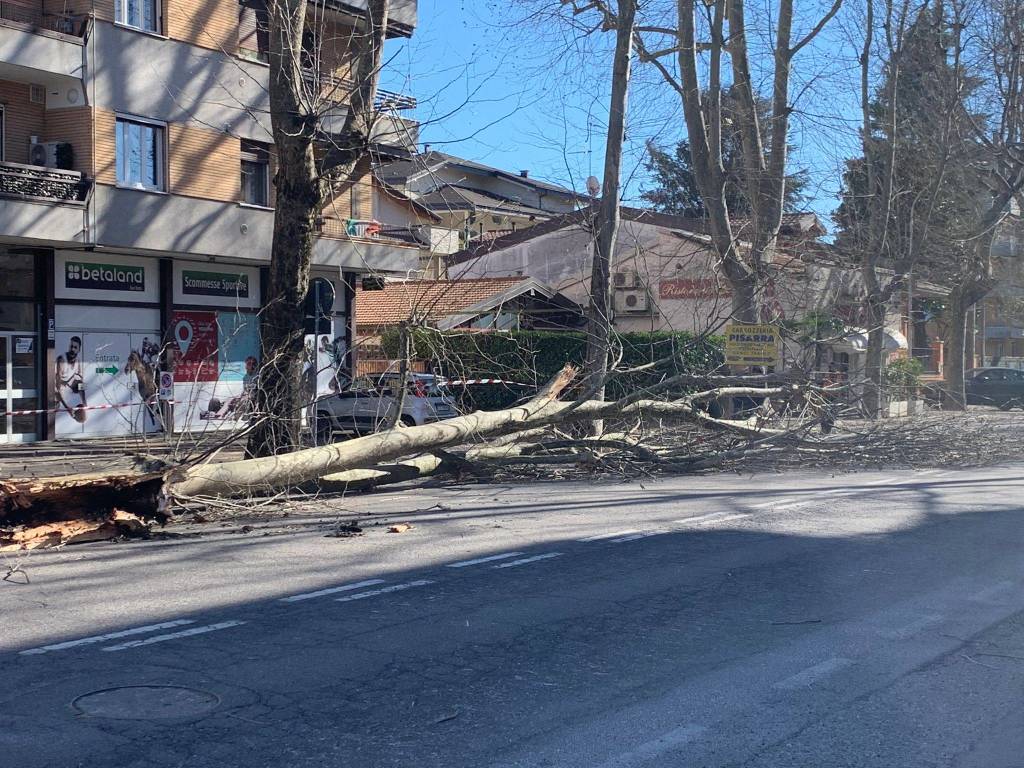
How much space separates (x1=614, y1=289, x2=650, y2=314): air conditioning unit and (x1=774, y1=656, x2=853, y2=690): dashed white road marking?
31600mm

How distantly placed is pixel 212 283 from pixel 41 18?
6725 millimetres

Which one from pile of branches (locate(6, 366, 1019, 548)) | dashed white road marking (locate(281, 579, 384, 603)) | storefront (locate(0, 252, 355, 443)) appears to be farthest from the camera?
storefront (locate(0, 252, 355, 443))

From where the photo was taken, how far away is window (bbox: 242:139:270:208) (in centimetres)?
2556

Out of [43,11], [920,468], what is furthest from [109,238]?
[920,468]

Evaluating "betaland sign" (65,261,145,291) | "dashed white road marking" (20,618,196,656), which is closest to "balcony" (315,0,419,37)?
"betaland sign" (65,261,145,291)

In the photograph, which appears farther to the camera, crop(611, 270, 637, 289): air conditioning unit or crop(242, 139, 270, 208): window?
crop(611, 270, 637, 289): air conditioning unit

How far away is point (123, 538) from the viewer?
10.2m

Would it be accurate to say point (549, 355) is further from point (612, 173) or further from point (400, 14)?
point (612, 173)

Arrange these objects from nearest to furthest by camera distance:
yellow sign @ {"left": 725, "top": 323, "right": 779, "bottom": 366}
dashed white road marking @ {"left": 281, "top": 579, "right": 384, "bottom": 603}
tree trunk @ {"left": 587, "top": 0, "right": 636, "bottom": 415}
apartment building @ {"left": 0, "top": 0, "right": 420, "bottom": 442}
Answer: dashed white road marking @ {"left": 281, "top": 579, "right": 384, "bottom": 603}, tree trunk @ {"left": 587, "top": 0, "right": 636, "bottom": 415}, apartment building @ {"left": 0, "top": 0, "right": 420, "bottom": 442}, yellow sign @ {"left": 725, "top": 323, "right": 779, "bottom": 366}

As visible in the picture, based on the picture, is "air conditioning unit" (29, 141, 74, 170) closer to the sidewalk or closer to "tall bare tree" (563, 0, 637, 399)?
the sidewalk

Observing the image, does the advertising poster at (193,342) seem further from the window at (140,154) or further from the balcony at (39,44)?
the balcony at (39,44)

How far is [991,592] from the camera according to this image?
8.18 metres

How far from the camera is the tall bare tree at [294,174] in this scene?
1349cm

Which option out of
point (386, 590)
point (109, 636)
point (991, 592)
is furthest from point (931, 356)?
point (109, 636)
